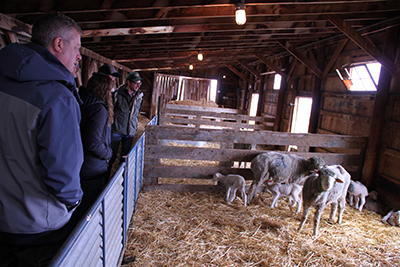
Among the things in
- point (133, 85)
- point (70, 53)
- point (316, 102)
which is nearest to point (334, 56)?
point (316, 102)

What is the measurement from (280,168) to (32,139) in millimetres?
4183

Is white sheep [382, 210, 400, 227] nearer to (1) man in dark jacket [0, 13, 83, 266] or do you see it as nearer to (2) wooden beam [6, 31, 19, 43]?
(1) man in dark jacket [0, 13, 83, 266]

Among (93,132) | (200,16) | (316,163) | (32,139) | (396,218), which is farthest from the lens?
(200,16)

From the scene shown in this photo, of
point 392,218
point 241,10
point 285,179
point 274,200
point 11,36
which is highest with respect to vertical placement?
point 241,10

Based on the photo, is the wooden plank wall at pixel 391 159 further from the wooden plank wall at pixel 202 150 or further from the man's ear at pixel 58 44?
the man's ear at pixel 58 44

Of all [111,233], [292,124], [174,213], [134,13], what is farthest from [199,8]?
[292,124]

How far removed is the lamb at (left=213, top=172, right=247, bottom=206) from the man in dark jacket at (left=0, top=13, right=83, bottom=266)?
3.62m

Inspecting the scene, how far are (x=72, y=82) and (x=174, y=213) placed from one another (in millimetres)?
3370

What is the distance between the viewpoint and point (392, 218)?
4727 mm

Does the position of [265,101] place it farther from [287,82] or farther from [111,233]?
[111,233]

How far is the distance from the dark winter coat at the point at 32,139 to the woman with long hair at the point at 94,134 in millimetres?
1088

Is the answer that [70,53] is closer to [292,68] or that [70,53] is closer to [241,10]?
[241,10]

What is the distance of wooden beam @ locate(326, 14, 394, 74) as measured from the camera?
562cm

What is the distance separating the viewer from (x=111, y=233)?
8.11ft
